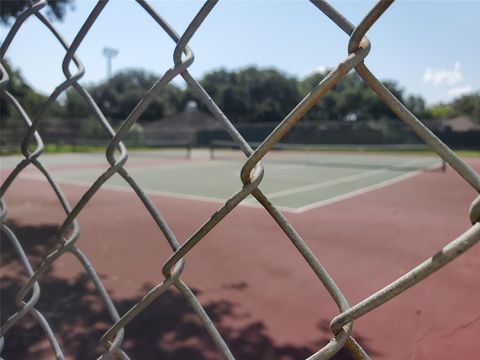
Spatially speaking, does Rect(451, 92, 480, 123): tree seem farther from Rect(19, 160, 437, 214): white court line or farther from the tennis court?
the tennis court

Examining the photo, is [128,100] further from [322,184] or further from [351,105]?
[322,184]

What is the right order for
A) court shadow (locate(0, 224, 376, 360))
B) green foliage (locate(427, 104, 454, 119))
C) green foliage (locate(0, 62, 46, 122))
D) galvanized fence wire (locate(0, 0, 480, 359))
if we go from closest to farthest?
galvanized fence wire (locate(0, 0, 480, 359)), court shadow (locate(0, 224, 376, 360)), green foliage (locate(0, 62, 46, 122)), green foliage (locate(427, 104, 454, 119))

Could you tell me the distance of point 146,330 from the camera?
292cm

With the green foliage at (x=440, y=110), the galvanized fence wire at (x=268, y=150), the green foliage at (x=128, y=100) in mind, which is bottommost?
the galvanized fence wire at (x=268, y=150)

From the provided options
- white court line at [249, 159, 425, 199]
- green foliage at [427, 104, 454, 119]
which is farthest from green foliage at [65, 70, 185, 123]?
green foliage at [427, 104, 454, 119]

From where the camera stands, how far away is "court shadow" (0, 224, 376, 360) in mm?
2619

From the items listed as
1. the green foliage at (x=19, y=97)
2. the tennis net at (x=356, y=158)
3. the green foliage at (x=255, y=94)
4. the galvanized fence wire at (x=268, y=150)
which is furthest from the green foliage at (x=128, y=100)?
the galvanized fence wire at (x=268, y=150)

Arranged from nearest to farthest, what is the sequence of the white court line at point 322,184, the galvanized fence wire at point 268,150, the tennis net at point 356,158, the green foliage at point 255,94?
1. the galvanized fence wire at point 268,150
2. the white court line at point 322,184
3. the tennis net at point 356,158
4. the green foliage at point 255,94

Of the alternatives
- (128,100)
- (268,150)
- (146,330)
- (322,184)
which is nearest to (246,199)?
(322,184)

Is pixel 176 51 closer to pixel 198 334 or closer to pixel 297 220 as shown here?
pixel 198 334

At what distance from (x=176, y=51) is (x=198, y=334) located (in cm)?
247

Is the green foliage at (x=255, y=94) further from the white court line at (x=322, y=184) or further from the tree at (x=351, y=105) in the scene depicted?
the white court line at (x=322, y=184)

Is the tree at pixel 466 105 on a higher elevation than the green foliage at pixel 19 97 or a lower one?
lower

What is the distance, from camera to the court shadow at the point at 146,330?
2619mm
